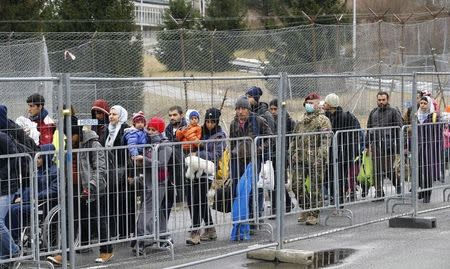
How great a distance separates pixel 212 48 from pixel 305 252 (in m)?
10.5

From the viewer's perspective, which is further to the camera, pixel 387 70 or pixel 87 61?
pixel 387 70

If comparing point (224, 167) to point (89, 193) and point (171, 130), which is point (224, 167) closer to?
point (171, 130)

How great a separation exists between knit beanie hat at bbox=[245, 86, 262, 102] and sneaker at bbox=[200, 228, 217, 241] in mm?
1879

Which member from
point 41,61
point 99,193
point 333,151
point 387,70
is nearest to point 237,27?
point 387,70

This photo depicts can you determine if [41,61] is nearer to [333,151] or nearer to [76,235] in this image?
[333,151]

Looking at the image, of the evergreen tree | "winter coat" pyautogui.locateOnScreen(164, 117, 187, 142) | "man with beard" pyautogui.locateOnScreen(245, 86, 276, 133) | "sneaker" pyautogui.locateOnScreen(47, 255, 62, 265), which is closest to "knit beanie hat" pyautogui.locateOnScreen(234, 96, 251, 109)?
"man with beard" pyautogui.locateOnScreen(245, 86, 276, 133)

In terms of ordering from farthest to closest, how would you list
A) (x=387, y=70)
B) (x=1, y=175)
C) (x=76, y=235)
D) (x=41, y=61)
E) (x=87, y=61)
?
(x=387, y=70) → (x=87, y=61) → (x=41, y=61) → (x=76, y=235) → (x=1, y=175)

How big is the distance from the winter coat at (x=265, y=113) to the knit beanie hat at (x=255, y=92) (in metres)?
0.13

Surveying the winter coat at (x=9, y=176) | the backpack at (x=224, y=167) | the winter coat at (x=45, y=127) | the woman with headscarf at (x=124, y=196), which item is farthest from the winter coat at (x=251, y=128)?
the winter coat at (x=9, y=176)

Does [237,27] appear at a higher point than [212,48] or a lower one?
higher

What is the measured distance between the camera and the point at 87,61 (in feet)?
58.9

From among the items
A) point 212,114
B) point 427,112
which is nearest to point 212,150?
point 212,114

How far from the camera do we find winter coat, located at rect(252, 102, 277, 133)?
11.4m

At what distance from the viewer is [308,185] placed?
35.2 feet
